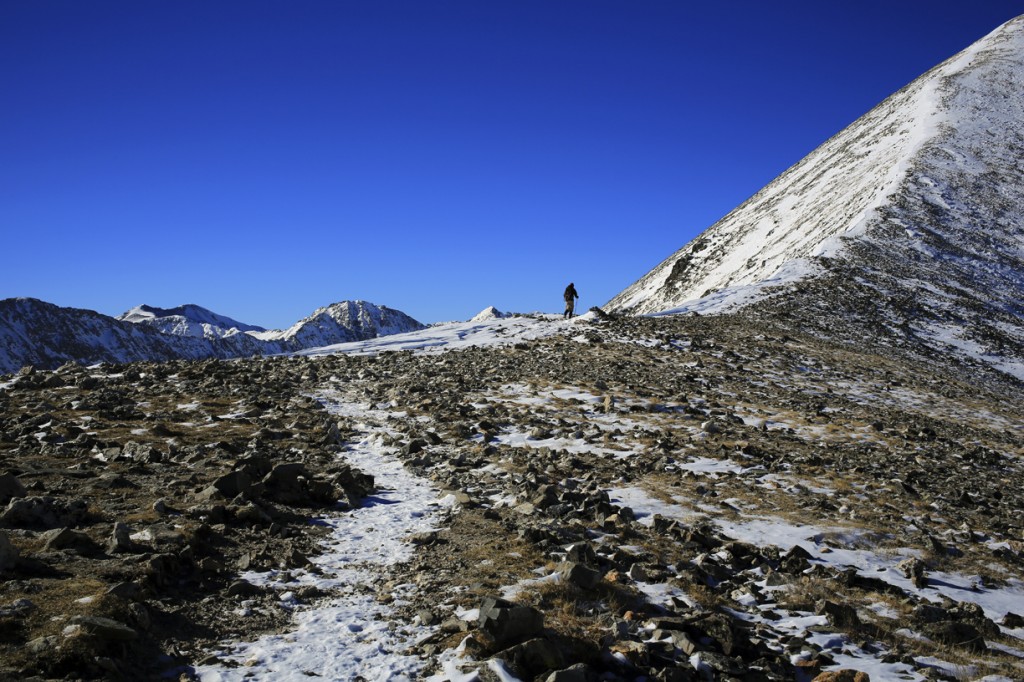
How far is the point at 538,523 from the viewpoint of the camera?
12.1m

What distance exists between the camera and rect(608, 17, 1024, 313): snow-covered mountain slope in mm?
55094

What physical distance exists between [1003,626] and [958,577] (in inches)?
64.4

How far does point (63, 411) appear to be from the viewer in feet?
65.5

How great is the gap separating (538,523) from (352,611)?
13.6ft

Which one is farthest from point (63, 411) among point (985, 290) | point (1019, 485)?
point (985, 290)

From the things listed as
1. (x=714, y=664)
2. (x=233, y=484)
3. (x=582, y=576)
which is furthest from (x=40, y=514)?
(x=714, y=664)

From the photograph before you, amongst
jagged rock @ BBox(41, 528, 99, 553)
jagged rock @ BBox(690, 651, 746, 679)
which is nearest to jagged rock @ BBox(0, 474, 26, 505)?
jagged rock @ BBox(41, 528, 99, 553)

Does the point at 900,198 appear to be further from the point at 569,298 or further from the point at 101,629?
the point at 101,629

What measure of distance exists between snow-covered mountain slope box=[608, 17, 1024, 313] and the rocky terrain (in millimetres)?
22939

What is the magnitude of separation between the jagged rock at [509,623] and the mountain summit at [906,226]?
34.1m

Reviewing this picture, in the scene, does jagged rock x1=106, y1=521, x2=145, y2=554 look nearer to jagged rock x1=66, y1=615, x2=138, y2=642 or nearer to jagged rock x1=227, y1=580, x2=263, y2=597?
jagged rock x1=227, y1=580, x2=263, y2=597

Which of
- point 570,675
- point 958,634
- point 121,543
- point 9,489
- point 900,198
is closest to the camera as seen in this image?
point 570,675

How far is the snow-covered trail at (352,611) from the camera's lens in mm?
7562

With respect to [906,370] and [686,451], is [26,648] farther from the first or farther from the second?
[906,370]
